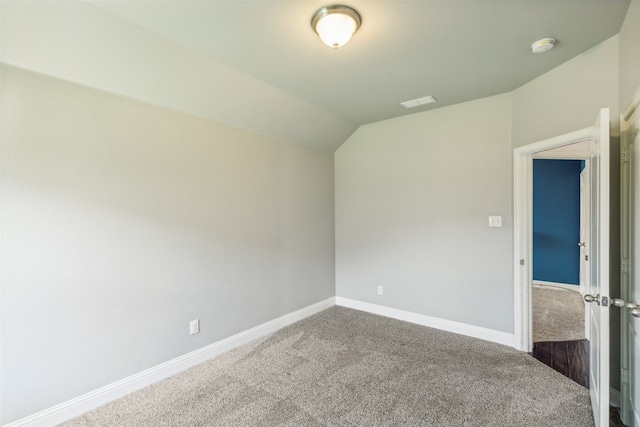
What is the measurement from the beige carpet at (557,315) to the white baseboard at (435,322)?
1.30 feet

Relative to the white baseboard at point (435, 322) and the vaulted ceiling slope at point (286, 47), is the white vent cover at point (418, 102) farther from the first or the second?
the white baseboard at point (435, 322)

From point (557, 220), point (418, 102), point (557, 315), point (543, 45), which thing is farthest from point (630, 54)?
point (557, 220)

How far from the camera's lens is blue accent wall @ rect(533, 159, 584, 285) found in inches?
203

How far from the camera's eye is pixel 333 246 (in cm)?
433

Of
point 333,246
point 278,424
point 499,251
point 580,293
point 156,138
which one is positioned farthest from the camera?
point 580,293

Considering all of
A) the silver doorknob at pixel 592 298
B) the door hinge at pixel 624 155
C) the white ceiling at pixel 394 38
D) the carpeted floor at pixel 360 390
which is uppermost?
the white ceiling at pixel 394 38

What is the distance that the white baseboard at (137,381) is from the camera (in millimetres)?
1918

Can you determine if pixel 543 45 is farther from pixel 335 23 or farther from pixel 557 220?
pixel 557 220

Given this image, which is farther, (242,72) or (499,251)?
(499,251)

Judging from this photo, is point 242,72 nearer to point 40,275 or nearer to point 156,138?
point 156,138

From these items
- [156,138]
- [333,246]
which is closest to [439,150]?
[333,246]

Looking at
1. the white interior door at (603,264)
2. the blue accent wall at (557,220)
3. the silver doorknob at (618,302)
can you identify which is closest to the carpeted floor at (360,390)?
the white interior door at (603,264)

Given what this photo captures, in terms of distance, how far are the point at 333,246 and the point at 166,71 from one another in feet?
9.51

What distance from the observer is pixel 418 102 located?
3193 mm
